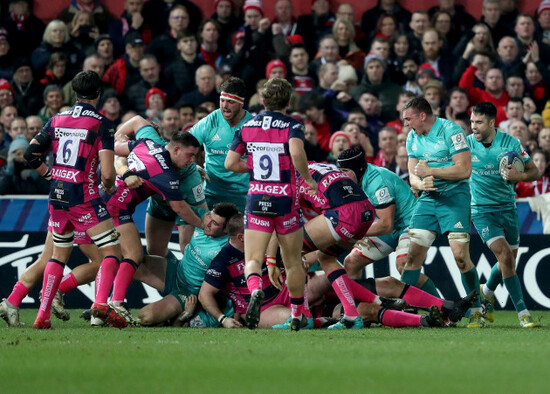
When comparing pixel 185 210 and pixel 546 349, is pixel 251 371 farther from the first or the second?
pixel 185 210

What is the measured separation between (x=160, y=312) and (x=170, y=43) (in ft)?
25.4

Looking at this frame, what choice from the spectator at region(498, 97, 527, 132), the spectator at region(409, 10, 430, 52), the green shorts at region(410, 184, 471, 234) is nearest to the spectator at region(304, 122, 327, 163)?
the spectator at region(498, 97, 527, 132)

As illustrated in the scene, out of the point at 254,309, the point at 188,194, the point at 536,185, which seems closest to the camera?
the point at 254,309

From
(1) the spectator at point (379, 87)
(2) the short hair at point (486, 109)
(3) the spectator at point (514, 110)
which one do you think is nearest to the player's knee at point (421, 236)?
(2) the short hair at point (486, 109)

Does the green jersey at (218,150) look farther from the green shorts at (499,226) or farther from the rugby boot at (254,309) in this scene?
the rugby boot at (254,309)

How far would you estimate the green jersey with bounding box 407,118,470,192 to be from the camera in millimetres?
9836

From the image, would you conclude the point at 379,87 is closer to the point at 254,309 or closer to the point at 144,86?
the point at 144,86

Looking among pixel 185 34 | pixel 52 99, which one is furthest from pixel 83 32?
pixel 52 99

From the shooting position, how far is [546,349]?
7.19 m

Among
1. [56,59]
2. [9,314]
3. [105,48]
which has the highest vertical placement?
[105,48]

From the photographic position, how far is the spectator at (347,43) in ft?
52.9

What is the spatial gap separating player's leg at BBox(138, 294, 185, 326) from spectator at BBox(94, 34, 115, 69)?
7.29 meters

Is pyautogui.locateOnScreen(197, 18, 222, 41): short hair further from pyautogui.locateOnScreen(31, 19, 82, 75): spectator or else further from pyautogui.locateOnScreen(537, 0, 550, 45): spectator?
pyautogui.locateOnScreen(537, 0, 550, 45): spectator

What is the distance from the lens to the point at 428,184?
984 cm
